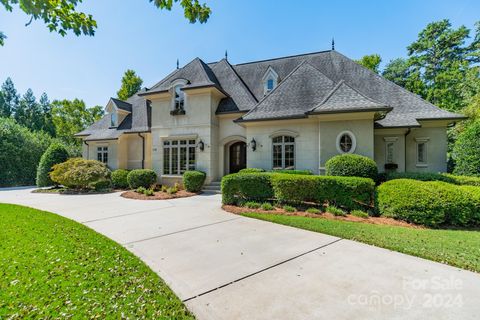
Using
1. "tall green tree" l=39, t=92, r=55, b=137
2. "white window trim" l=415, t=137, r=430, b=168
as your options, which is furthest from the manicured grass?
"tall green tree" l=39, t=92, r=55, b=137

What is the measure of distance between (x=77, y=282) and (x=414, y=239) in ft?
21.8

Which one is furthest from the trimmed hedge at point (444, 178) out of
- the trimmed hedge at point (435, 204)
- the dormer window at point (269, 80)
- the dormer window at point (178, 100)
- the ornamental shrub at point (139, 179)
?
the ornamental shrub at point (139, 179)

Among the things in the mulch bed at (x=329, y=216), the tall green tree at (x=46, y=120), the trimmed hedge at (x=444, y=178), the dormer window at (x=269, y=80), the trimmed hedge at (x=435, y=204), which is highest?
the tall green tree at (x=46, y=120)

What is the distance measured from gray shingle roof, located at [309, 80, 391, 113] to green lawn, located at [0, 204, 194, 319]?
931 centimetres

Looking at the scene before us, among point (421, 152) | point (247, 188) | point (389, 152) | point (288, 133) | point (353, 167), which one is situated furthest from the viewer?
point (421, 152)

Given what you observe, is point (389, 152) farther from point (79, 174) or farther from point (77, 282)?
point (79, 174)

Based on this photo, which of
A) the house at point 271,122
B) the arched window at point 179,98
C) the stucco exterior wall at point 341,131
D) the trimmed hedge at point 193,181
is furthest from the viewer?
the arched window at point 179,98

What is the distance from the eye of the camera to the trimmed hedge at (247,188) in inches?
352

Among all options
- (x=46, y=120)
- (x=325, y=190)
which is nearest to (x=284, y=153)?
(x=325, y=190)

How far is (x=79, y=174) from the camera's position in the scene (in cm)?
1322

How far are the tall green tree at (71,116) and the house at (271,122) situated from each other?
16.9 m

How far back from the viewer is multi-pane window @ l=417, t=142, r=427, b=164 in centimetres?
1233

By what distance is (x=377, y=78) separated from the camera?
1383 cm

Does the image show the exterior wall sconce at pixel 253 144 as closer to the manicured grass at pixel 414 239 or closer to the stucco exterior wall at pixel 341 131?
the stucco exterior wall at pixel 341 131
